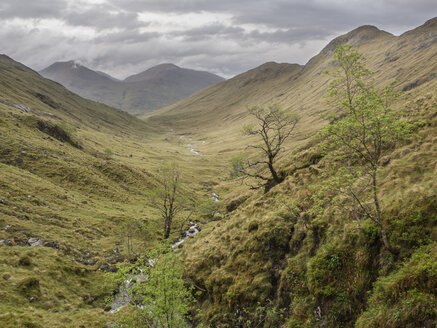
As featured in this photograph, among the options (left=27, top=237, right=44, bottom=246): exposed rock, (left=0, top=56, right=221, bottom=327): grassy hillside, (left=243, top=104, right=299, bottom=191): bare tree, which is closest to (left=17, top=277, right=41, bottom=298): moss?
(left=0, top=56, right=221, bottom=327): grassy hillside

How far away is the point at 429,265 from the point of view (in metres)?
14.6

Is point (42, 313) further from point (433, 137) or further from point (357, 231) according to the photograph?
point (433, 137)

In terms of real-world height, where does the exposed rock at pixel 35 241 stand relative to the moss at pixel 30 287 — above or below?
above

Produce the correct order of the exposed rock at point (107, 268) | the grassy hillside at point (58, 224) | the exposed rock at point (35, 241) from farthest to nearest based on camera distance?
the exposed rock at point (107, 268), the exposed rock at point (35, 241), the grassy hillside at point (58, 224)

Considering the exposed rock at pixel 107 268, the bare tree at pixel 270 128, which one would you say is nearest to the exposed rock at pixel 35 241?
the exposed rock at pixel 107 268

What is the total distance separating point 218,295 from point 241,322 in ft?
13.8

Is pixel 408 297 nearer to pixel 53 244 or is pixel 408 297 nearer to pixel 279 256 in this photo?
pixel 279 256

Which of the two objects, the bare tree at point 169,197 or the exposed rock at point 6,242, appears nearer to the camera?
the exposed rock at point 6,242

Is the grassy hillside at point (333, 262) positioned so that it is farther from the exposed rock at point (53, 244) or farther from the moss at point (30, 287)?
the exposed rock at point (53, 244)

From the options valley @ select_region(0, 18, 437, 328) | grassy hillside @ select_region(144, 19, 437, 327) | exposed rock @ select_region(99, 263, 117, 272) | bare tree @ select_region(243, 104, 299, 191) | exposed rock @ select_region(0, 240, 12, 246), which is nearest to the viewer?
grassy hillside @ select_region(144, 19, 437, 327)

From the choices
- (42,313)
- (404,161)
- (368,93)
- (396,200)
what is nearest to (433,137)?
(404,161)

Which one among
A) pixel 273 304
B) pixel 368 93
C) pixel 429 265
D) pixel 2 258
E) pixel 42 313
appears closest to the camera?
pixel 429 265

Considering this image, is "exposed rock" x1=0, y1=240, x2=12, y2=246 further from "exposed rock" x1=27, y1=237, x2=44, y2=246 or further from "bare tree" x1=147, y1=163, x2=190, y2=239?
"bare tree" x1=147, y1=163, x2=190, y2=239

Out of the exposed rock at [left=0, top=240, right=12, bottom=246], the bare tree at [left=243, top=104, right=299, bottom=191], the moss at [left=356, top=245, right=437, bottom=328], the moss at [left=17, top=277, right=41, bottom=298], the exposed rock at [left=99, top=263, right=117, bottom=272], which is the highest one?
the bare tree at [left=243, top=104, right=299, bottom=191]
